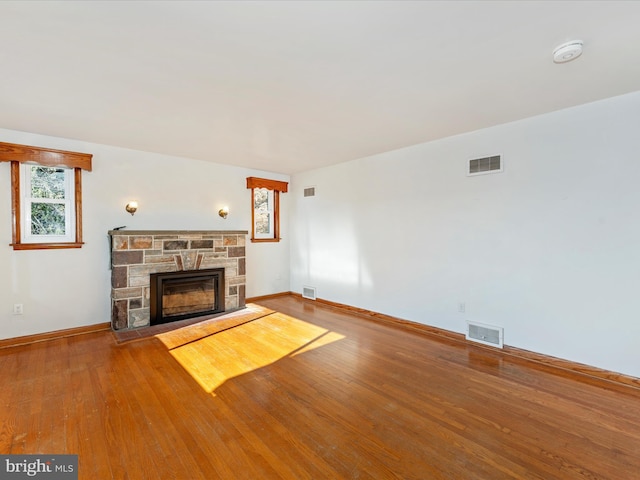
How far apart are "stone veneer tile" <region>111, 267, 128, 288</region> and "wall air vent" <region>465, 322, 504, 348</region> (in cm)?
458

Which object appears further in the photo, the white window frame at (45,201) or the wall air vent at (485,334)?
the white window frame at (45,201)

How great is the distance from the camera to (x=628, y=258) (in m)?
2.74

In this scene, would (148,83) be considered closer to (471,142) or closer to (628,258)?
(471,142)

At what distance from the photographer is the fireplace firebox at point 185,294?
4.42 meters

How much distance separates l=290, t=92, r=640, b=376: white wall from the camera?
2787 millimetres

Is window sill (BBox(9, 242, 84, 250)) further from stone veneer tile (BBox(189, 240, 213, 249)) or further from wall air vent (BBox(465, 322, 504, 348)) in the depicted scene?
wall air vent (BBox(465, 322, 504, 348))

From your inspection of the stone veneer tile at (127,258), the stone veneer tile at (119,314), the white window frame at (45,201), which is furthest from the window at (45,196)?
the stone veneer tile at (119,314)

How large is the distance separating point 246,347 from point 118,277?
209cm

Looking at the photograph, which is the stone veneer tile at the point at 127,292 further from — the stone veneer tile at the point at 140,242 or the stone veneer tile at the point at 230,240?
the stone veneer tile at the point at 230,240

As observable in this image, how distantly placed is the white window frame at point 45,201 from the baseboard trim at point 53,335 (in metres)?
1.18

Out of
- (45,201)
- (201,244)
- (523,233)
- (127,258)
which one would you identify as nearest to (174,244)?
(201,244)

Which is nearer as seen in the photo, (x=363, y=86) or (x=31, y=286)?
(x=363, y=86)

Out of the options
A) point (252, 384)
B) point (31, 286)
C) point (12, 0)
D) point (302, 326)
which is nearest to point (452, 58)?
point (12, 0)

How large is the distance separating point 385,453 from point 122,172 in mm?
4688
